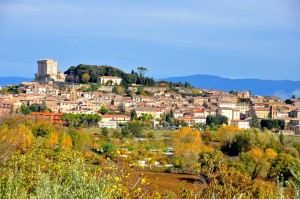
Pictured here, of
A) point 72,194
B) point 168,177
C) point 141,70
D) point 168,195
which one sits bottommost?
point 168,177

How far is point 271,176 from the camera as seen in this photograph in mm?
20578

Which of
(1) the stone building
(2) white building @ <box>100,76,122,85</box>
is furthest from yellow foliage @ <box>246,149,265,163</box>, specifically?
(1) the stone building

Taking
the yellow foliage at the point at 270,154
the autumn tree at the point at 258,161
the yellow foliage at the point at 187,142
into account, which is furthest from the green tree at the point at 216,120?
the autumn tree at the point at 258,161

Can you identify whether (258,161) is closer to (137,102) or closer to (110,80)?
(137,102)

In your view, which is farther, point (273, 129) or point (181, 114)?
point (181, 114)

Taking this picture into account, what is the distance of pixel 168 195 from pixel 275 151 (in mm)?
18627

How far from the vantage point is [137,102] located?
175 ft

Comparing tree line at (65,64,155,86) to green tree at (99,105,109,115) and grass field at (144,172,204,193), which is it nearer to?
green tree at (99,105,109,115)

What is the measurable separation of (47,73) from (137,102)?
17363mm

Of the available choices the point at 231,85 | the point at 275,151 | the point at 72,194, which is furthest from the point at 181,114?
the point at 231,85

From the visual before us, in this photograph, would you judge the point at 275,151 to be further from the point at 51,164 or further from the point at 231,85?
the point at 231,85

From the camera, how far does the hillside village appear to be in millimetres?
46875

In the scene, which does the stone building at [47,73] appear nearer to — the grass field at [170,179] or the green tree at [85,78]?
the green tree at [85,78]

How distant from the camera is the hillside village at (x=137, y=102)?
154 ft
